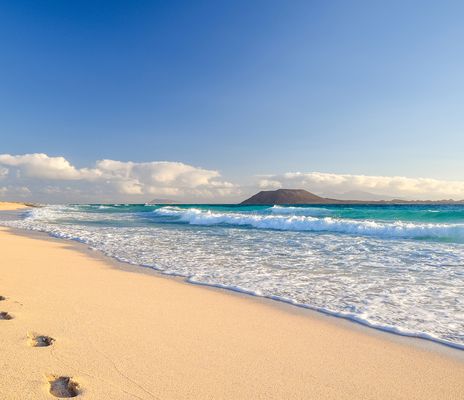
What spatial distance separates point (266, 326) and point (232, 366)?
45.2 inches

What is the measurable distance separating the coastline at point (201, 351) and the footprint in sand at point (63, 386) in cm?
6

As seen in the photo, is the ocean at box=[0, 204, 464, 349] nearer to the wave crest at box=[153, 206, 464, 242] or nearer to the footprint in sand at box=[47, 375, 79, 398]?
the footprint in sand at box=[47, 375, 79, 398]

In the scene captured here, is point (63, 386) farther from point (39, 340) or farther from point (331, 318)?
point (331, 318)

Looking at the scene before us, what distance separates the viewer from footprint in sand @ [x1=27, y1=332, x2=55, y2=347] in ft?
9.68

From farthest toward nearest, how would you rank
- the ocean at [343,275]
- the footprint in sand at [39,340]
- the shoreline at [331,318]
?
the ocean at [343,275] → the shoreline at [331,318] → the footprint in sand at [39,340]

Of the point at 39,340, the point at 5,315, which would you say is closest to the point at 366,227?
the point at 5,315

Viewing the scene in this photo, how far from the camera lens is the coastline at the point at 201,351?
244 centimetres

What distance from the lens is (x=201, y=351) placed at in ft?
A: 10.0

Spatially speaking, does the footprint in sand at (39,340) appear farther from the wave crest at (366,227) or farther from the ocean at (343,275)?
the wave crest at (366,227)

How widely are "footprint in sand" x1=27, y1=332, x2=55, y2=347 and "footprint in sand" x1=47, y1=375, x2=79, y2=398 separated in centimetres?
66

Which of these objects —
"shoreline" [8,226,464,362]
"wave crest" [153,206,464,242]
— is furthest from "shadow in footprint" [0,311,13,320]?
"wave crest" [153,206,464,242]

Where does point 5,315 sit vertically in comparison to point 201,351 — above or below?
above

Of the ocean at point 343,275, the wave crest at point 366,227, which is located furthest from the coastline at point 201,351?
the wave crest at point 366,227

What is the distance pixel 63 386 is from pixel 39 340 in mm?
918
